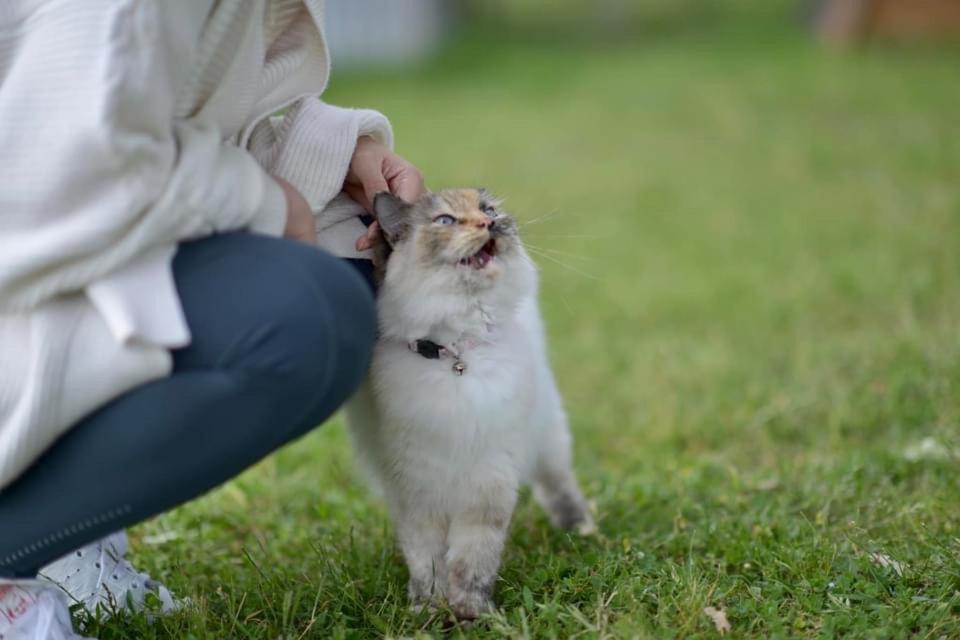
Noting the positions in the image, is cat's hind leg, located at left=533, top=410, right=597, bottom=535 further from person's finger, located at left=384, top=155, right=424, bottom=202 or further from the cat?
person's finger, located at left=384, top=155, right=424, bottom=202

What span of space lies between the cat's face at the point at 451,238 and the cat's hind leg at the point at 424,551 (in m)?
0.51

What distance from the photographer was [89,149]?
1.69 m

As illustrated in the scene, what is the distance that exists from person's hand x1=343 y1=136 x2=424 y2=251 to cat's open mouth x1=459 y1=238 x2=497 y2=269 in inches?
8.1

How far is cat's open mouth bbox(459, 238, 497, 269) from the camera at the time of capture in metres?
2.20

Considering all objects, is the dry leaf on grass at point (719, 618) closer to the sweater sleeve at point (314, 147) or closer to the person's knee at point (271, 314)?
the person's knee at point (271, 314)

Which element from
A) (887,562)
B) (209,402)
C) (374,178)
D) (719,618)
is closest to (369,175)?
(374,178)

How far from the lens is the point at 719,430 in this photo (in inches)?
142

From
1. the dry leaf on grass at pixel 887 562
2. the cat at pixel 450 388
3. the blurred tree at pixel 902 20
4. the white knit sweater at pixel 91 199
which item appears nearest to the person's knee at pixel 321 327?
the white knit sweater at pixel 91 199

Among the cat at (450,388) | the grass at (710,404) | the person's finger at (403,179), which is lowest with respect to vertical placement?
the grass at (710,404)

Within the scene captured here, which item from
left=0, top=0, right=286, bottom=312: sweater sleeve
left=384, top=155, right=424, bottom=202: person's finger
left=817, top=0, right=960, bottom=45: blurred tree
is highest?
left=0, top=0, right=286, bottom=312: sweater sleeve

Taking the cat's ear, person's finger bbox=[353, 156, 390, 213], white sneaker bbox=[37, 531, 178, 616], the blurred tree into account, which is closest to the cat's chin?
the cat's ear

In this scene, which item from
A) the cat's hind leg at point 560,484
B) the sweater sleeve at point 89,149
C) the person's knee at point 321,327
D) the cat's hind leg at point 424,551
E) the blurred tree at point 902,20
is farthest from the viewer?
the blurred tree at point 902,20

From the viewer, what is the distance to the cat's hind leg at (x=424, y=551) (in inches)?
91.0

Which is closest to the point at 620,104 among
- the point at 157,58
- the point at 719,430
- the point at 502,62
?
the point at 502,62
